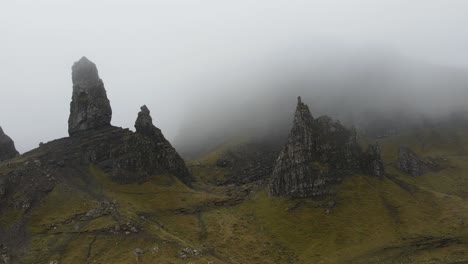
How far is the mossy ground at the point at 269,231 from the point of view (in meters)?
151

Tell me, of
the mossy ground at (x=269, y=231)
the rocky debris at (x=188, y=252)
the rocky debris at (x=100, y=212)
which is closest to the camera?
the rocky debris at (x=188, y=252)

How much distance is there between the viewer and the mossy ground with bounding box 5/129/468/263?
496ft

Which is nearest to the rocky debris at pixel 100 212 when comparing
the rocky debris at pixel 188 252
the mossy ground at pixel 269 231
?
the mossy ground at pixel 269 231

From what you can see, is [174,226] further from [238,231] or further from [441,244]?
[441,244]

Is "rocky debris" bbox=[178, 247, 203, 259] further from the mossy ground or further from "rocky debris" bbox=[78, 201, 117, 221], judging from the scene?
"rocky debris" bbox=[78, 201, 117, 221]

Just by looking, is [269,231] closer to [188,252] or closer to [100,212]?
[188,252]

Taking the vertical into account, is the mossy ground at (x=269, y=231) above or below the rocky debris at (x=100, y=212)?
below

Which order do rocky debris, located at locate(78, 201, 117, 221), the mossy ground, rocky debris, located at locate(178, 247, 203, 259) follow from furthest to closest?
rocky debris, located at locate(78, 201, 117, 221)
the mossy ground
rocky debris, located at locate(178, 247, 203, 259)

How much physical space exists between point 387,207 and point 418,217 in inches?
516

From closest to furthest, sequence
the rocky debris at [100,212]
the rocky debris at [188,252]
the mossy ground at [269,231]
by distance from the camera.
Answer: the rocky debris at [188,252], the mossy ground at [269,231], the rocky debris at [100,212]

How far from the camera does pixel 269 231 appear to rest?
182m

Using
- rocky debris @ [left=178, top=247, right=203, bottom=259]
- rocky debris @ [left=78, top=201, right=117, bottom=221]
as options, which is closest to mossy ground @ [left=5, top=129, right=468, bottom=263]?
rocky debris @ [left=178, top=247, right=203, bottom=259]

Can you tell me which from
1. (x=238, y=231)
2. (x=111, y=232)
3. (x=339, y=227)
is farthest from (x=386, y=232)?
(x=111, y=232)

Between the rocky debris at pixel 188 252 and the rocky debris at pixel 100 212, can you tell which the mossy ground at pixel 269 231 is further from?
the rocky debris at pixel 100 212
